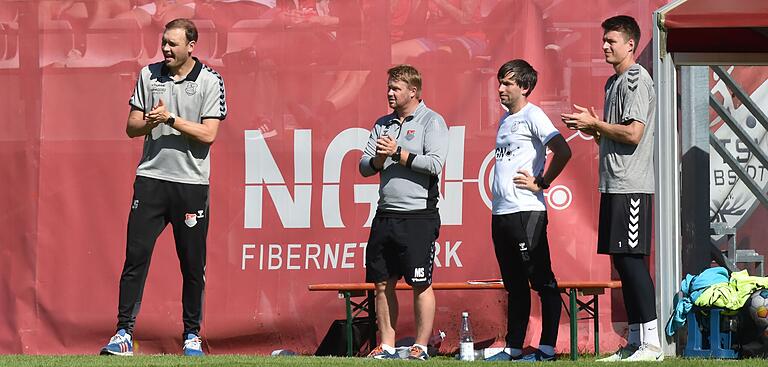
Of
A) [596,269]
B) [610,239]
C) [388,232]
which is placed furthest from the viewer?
[596,269]

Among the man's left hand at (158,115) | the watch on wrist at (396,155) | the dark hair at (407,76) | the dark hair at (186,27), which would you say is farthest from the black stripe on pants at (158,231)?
the dark hair at (407,76)

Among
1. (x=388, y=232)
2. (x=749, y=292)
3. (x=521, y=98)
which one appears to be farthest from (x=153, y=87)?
(x=749, y=292)

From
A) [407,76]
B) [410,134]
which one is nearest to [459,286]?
[410,134]

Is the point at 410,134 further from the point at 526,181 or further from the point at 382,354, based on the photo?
the point at 382,354

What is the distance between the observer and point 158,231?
6.95 m

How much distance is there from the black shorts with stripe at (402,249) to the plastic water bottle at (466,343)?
1.51 feet

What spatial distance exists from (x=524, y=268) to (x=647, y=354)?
2.67 feet

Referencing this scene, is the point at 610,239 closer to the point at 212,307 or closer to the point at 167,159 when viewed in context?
the point at 167,159

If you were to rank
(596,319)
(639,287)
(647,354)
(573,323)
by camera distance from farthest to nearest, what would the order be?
(596,319) < (573,323) < (639,287) < (647,354)

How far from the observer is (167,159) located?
6855 mm

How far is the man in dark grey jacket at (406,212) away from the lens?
6914mm

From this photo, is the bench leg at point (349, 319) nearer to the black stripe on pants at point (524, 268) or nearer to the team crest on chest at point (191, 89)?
the black stripe on pants at point (524, 268)

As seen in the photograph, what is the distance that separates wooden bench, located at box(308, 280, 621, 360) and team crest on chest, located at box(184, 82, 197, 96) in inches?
59.6

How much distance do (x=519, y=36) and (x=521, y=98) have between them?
123cm
